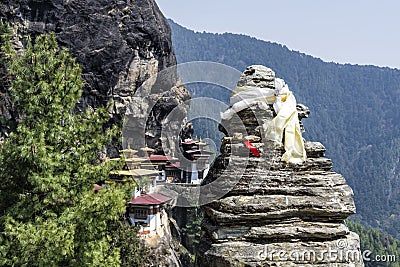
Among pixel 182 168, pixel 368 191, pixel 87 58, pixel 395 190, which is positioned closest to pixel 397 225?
pixel 368 191

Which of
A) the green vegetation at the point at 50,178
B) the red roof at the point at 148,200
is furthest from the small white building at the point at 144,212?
the green vegetation at the point at 50,178

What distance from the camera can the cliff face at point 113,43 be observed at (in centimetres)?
3303

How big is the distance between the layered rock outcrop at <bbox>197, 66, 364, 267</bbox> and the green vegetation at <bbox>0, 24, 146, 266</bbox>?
4.47 m

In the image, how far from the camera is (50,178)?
8.36 m

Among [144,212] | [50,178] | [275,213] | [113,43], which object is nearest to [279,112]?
[275,213]

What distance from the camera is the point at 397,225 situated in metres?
154

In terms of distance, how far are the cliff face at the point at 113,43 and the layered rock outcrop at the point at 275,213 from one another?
92.4ft

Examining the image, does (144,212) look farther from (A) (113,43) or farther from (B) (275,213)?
(B) (275,213)

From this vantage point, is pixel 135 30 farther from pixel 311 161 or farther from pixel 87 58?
pixel 311 161

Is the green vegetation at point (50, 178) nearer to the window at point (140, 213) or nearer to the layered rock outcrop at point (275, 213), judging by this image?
the layered rock outcrop at point (275, 213)

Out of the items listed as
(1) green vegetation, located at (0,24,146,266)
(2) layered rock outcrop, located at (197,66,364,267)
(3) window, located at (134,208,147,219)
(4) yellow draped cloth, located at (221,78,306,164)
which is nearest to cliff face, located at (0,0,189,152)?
(3) window, located at (134,208,147,219)

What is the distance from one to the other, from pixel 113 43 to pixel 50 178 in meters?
28.9

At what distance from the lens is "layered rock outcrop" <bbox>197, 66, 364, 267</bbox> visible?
4.42 meters

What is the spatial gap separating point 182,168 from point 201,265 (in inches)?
1377
